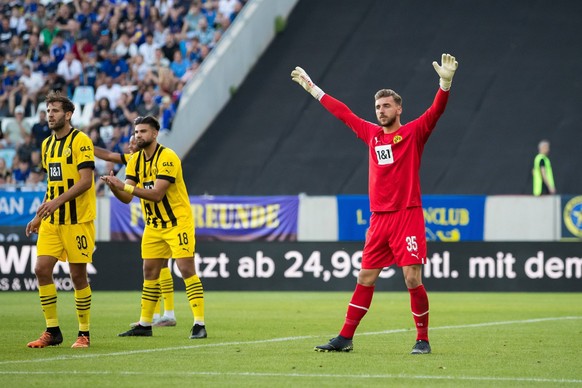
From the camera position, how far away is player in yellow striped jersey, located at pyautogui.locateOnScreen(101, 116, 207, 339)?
13.3 m

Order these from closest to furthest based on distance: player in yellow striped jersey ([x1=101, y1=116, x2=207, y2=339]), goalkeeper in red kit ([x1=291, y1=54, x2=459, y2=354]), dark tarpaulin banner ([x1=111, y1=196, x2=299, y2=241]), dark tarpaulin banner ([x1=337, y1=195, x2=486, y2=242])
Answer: goalkeeper in red kit ([x1=291, y1=54, x2=459, y2=354]) < player in yellow striped jersey ([x1=101, y1=116, x2=207, y2=339]) < dark tarpaulin banner ([x1=337, y1=195, x2=486, y2=242]) < dark tarpaulin banner ([x1=111, y1=196, x2=299, y2=241])

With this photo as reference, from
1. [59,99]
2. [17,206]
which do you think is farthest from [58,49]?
[59,99]

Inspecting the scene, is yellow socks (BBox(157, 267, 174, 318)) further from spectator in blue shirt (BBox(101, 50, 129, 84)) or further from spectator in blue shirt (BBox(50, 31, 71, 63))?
spectator in blue shirt (BBox(50, 31, 71, 63))

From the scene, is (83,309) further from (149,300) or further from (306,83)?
(306,83)

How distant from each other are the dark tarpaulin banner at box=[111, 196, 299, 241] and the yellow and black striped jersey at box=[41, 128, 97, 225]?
1295 cm

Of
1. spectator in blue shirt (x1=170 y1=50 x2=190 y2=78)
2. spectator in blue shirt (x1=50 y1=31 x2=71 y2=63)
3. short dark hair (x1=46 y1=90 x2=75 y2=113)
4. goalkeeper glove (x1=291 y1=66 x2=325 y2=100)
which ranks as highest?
spectator in blue shirt (x1=50 y1=31 x2=71 y2=63)

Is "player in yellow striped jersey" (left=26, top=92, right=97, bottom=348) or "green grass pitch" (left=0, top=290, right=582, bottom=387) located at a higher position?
"player in yellow striped jersey" (left=26, top=92, right=97, bottom=348)

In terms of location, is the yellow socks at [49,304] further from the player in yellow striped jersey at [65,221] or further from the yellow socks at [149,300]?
the yellow socks at [149,300]

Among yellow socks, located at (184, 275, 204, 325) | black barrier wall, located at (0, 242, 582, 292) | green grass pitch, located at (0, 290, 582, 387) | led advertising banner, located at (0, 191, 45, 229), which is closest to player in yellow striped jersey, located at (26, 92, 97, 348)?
green grass pitch, located at (0, 290, 582, 387)

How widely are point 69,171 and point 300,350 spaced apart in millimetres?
2810

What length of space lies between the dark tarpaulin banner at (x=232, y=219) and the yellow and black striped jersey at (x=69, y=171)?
12.9 meters

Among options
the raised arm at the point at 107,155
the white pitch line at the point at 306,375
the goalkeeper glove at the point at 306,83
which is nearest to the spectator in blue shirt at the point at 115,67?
the raised arm at the point at 107,155

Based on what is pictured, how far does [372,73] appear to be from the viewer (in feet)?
105

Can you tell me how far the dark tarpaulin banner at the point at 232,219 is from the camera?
2519 centimetres
